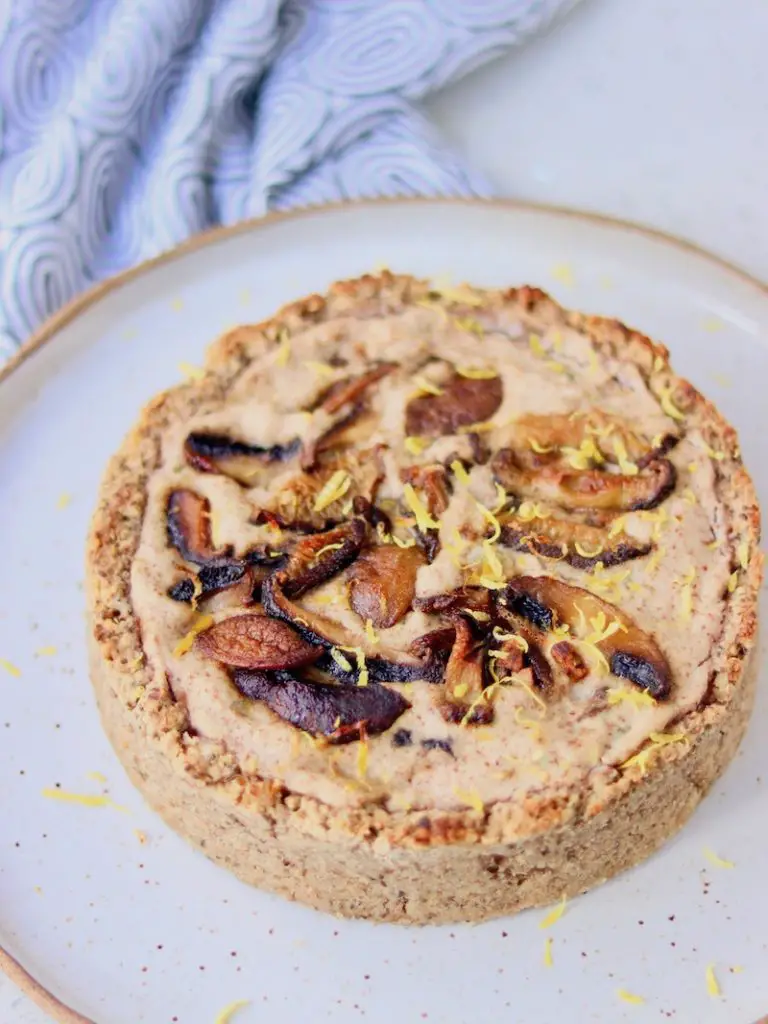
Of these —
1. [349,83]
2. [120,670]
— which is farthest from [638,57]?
[120,670]

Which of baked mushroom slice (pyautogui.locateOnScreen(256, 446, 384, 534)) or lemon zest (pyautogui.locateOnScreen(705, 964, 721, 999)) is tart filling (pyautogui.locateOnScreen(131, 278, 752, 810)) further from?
lemon zest (pyautogui.locateOnScreen(705, 964, 721, 999))

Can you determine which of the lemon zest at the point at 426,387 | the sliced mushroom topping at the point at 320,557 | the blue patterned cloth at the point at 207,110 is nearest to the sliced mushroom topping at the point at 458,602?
the sliced mushroom topping at the point at 320,557

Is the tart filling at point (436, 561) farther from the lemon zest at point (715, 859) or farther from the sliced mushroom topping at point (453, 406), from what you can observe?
the lemon zest at point (715, 859)

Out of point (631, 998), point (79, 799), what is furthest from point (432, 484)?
point (631, 998)

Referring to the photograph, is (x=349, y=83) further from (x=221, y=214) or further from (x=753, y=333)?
(x=753, y=333)

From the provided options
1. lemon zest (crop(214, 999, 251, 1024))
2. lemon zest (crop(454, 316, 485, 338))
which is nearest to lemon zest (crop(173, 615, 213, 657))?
lemon zest (crop(214, 999, 251, 1024))
